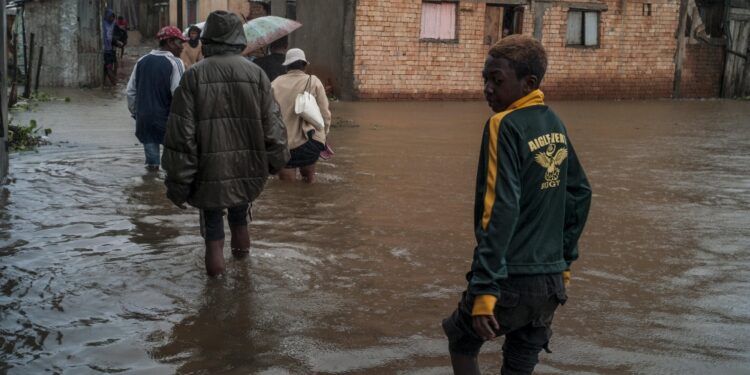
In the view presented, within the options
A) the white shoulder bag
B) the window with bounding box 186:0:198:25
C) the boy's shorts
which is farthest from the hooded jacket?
the window with bounding box 186:0:198:25

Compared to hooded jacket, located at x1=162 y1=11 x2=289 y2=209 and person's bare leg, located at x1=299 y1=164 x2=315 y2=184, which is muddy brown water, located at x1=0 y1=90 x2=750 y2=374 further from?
hooded jacket, located at x1=162 y1=11 x2=289 y2=209

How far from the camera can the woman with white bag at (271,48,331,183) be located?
801 cm

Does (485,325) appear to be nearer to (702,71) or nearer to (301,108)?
(301,108)

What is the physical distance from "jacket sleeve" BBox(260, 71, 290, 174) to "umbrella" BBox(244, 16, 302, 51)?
5394mm

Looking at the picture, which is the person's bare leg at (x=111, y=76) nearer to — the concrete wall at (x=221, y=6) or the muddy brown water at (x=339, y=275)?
the concrete wall at (x=221, y=6)

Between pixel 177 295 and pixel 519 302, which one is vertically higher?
pixel 519 302

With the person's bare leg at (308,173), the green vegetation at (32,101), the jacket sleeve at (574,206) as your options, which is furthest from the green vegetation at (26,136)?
the jacket sleeve at (574,206)

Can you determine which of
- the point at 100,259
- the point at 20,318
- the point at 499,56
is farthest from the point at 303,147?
the point at 499,56

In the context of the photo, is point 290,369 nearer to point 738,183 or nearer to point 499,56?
point 499,56

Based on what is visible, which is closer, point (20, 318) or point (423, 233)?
point (20, 318)

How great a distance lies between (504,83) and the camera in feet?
9.98

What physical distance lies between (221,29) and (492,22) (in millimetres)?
16432

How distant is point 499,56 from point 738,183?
23.6 ft

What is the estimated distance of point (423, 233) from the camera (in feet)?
21.7
